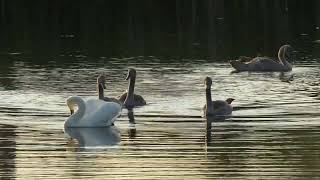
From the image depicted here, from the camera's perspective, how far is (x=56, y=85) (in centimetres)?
2802

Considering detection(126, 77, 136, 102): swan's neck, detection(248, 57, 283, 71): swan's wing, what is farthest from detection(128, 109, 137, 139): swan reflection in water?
detection(248, 57, 283, 71): swan's wing

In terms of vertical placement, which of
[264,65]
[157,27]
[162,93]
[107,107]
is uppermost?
[107,107]

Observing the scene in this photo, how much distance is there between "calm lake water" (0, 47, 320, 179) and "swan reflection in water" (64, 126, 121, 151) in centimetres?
2

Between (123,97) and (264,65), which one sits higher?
(123,97)

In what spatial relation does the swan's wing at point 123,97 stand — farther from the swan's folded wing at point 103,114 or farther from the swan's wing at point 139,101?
the swan's folded wing at point 103,114

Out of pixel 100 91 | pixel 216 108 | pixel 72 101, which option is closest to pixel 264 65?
pixel 100 91

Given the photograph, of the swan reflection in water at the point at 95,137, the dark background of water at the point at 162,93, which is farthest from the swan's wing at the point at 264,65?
the swan reflection in water at the point at 95,137

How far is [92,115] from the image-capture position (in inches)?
849

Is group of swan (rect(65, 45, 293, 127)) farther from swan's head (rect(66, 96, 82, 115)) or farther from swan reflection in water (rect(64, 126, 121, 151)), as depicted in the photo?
swan reflection in water (rect(64, 126, 121, 151))

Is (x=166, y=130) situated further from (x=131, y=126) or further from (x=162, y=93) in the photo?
(x=162, y=93)

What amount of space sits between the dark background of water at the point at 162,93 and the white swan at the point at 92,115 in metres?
0.24

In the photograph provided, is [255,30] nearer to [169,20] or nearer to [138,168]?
[169,20]

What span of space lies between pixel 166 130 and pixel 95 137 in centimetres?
123

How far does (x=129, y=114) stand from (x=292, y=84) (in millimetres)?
6297
